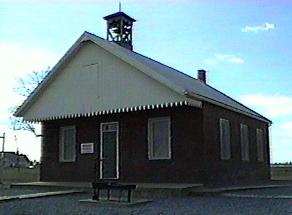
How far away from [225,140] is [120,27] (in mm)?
7289

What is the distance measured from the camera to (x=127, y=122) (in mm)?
18609

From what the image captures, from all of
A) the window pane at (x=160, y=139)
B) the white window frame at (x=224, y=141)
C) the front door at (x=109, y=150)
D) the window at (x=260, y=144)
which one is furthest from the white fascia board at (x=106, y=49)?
the window at (x=260, y=144)

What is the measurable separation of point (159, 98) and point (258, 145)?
29.5 feet

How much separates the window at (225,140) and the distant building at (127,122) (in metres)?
0.04

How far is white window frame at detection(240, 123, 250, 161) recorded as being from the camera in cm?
2114

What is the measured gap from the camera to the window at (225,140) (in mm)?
18734

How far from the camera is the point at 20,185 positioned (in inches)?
737

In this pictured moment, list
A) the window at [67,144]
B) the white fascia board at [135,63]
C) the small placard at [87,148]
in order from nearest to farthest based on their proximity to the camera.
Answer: the white fascia board at [135,63], the small placard at [87,148], the window at [67,144]

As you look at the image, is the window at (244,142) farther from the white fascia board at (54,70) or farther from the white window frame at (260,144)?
the white fascia board at (54,70)

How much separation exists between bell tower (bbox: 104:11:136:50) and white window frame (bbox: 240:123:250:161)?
645 centimetres

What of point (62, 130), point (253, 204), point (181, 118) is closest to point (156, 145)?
point (181, 118)

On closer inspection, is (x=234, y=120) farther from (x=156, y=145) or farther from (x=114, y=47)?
(x=114, y=47)

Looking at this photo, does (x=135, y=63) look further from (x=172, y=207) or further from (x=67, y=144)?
(x=172, y=207)

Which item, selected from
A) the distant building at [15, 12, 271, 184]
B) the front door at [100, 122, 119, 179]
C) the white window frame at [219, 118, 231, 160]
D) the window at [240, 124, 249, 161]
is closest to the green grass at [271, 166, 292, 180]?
the distant building at [15, 12, 271, 184]
